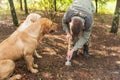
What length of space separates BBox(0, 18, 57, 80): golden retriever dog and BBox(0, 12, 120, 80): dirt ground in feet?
1.20

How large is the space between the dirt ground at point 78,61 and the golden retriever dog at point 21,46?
0.37 m

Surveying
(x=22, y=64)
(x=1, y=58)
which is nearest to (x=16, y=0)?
(x=22, y=64)

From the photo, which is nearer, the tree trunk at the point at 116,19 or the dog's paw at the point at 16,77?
the dog's paw at the point at 16,77

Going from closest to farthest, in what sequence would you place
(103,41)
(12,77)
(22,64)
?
1. (12,77)
2. (22,64)
3. (103,41)

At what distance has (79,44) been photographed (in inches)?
214

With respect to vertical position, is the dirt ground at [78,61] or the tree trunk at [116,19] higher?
the tree trunk at [116,19]

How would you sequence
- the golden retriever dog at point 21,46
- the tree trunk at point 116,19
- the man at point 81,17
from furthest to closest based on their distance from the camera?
1. the tree trunk at point 116,19
2. the man at point 81,17
3. the golden retriever dog at point 21,46

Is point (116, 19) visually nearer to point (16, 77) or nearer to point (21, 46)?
point (21, 46)

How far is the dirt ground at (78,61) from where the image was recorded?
17.7ft

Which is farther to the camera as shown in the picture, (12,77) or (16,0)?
(16,0)

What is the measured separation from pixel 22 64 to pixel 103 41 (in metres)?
2.80

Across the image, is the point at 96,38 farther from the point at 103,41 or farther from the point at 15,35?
the point at 15,35

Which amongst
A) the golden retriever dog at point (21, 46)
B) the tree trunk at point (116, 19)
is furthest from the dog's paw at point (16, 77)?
the tree trunk at point (116, 19)

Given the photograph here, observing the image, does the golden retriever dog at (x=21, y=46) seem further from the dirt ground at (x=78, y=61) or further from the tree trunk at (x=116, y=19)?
the tree trunk at (x=116, y=19)
